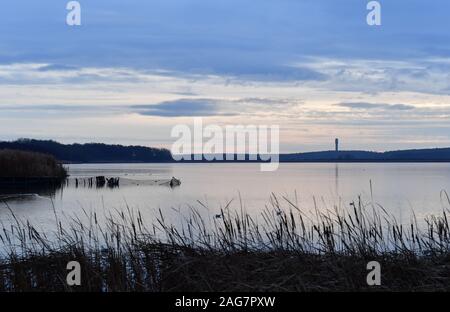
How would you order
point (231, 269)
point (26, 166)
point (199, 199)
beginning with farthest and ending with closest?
point (26, 166), point (199, 199), point (231, 269)

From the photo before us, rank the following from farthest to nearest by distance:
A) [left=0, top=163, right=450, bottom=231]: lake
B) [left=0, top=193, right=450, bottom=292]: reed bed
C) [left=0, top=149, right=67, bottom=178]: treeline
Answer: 1. [left=0, top=149, right=67, bottom=178]: treeline
2. [left=0, top=163, right=450, bottom=231]: lake
3. [left=0, top=193, right=450, bottom=292]: reed bed

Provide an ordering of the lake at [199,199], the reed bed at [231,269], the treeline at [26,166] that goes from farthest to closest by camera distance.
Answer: the treeline at [26,166] < the lake at [199,199] < the reed bed at [231,269]

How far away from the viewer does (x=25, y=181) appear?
68.4 m

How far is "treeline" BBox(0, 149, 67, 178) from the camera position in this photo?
6912cm

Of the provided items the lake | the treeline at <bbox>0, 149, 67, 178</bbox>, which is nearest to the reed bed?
the lake

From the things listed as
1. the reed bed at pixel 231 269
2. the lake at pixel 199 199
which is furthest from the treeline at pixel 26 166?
the reed bed at pixel 231 269

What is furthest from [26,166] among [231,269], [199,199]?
[231,269]

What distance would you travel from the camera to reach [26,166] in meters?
70.8

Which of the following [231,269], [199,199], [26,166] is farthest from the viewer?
[26,166]

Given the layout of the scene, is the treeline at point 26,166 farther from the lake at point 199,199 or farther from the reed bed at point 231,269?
the reed bed at point 231,269

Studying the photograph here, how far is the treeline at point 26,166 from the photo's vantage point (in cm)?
6912

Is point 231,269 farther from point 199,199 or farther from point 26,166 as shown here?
point 26,166

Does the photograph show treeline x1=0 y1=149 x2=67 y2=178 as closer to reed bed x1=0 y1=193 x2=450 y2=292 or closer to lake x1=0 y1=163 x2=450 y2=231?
lake x1=0 y1=163 x2=450 y2=231

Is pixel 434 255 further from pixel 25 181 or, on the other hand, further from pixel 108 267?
pixel 25 181
